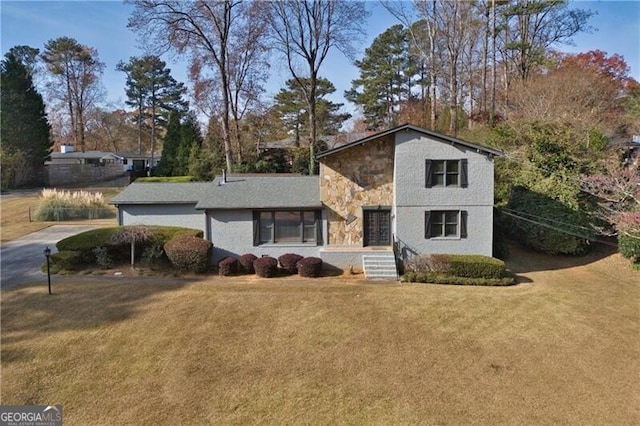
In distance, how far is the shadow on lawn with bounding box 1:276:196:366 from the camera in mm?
10586

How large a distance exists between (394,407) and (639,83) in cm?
3954

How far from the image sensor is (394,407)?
25.1 ft

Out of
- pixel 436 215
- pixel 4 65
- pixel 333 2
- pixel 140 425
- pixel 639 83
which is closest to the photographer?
pixel 140 425

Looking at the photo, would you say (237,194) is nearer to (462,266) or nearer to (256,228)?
(256,228)

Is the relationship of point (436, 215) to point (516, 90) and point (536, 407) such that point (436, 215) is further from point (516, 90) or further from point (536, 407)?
point (516, 90)

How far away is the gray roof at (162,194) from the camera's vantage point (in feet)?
A: 57.3

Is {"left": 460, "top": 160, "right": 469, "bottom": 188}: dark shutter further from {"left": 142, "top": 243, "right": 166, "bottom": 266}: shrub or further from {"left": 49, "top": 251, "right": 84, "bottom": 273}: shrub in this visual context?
{"left": 49, "top": 251, "right": 84, "bottom": 273}: shrub

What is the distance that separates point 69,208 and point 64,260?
499 inches

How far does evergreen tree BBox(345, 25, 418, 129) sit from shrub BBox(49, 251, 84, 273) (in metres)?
32.0

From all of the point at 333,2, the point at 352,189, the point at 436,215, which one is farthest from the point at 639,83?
the point at 352,189

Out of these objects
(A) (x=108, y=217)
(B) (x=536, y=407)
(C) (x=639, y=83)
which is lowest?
(B) (x=536, y=407)

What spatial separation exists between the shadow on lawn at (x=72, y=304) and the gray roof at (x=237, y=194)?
3.84 meters

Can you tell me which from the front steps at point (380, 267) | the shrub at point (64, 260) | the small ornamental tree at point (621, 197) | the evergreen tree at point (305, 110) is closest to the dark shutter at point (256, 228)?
the front steps at point (380, 267)

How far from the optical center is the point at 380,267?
1557 cm
